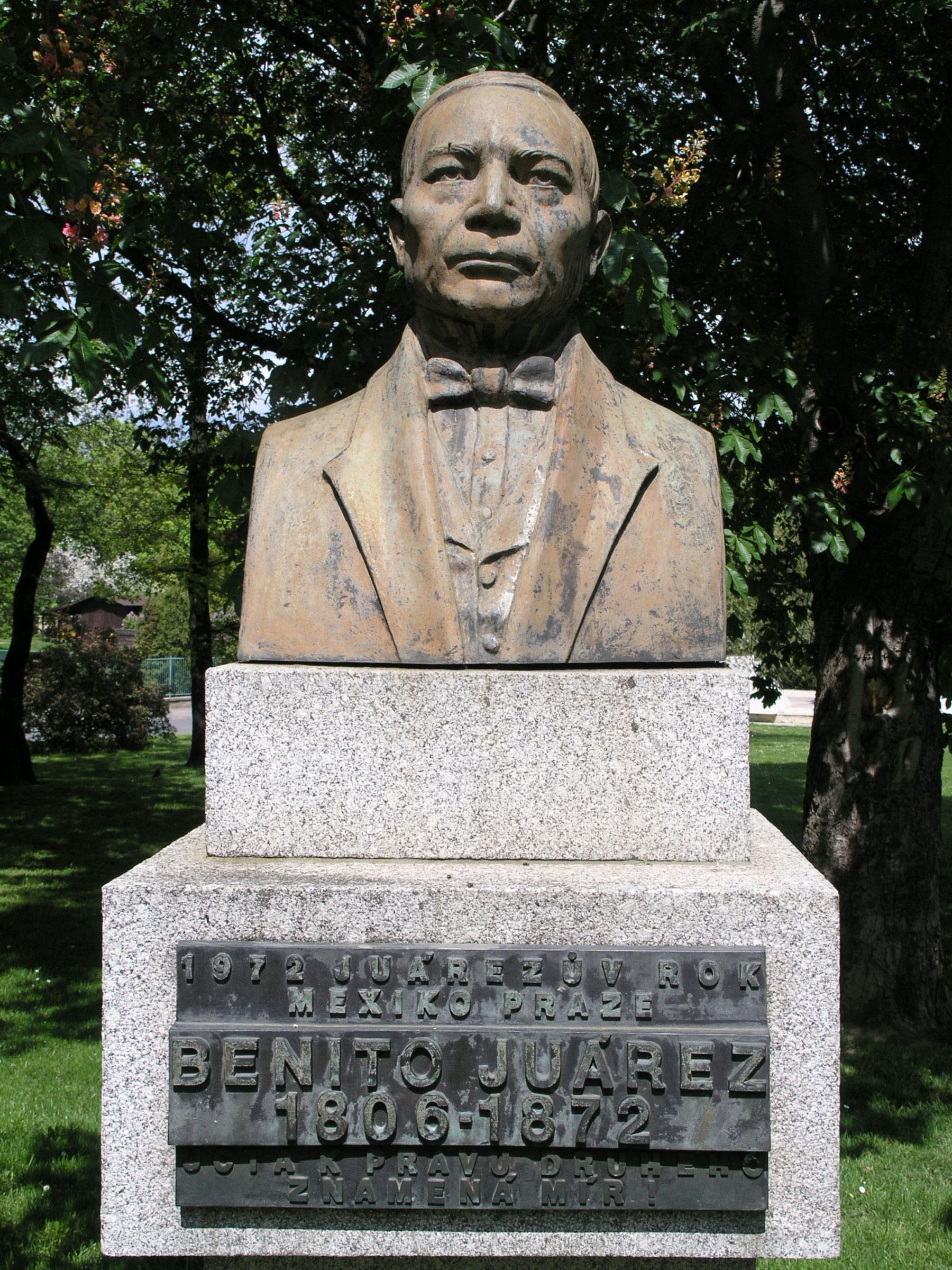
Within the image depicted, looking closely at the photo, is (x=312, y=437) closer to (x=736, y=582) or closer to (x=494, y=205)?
(x=494, y=205)

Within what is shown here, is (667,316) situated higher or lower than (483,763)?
higher

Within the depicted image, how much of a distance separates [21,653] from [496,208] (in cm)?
1244

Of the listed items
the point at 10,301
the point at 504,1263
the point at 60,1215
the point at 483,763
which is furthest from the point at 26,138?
the point at 60,1215

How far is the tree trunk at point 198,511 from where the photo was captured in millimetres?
7121

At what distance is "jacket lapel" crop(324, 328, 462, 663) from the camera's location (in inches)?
102

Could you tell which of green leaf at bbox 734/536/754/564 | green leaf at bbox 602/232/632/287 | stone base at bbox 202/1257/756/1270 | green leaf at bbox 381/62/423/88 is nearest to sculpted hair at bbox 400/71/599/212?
green leaf at bbox 602/232/632/287

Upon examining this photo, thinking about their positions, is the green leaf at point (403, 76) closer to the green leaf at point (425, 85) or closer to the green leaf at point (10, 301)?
the green leaf at point (425, 85)

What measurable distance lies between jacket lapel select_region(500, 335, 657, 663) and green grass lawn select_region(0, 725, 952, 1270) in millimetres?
2753

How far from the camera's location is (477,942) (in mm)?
2385

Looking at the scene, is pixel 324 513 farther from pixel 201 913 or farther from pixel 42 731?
pixel 42 731

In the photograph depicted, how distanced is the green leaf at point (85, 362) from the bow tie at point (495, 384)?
4.78ft

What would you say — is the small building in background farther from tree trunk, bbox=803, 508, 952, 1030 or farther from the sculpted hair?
the sculpted hair

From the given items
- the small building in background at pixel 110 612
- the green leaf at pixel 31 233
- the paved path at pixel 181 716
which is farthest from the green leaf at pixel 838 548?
the small building in background at pixel 110 612

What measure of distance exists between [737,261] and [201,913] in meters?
4.28
